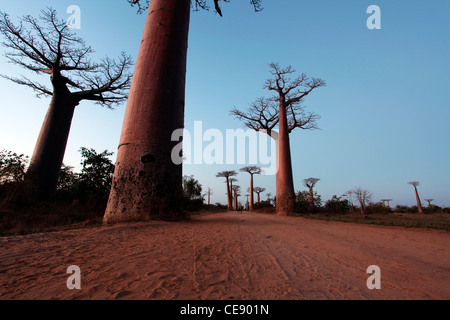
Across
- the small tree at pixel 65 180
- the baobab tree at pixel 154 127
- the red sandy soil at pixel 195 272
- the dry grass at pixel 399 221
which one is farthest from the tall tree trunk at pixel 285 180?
the small tree at pixel 65 180

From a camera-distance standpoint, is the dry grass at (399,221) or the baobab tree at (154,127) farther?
the dry grass at (399,221)

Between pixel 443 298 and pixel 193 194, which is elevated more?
pixel 193 194

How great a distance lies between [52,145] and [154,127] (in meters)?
7.15

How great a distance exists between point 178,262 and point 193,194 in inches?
889

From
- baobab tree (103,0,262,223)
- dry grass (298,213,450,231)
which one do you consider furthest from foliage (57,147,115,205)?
dry grass (298,213,450,231)

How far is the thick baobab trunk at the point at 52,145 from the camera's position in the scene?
7215 mm

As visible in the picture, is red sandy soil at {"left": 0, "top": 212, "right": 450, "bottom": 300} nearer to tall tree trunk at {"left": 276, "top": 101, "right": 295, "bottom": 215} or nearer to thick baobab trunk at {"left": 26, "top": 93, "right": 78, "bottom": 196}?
thick baobab trunk at {"left": 26, "top": 93, "right": 78, "bottom": 196}

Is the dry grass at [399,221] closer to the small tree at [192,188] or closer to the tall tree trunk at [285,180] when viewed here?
the tall tree trunk at [285,180]

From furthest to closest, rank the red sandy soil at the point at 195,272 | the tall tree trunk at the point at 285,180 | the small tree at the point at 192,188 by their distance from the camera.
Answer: the small tree at the point at 192,188, the tall tree trunk at the point at 285,180, the red sandy soil at the point at 195,272

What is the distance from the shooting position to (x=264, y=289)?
95cm

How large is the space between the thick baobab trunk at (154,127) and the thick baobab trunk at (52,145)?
19.0 feet
